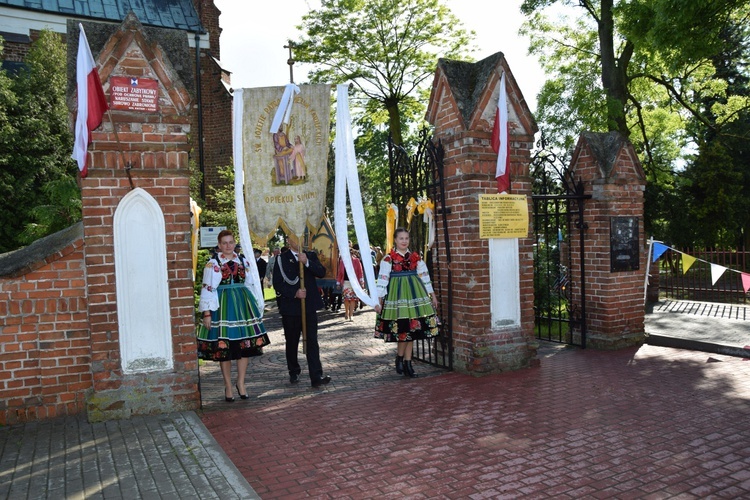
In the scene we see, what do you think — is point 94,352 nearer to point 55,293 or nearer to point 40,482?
point 55,293

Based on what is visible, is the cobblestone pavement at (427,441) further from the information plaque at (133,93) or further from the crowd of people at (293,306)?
the information plaque at (133,93)

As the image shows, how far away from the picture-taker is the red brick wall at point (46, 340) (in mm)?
5078

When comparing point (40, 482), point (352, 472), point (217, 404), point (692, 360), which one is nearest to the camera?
point (40, 482)

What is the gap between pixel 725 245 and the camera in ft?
80.7

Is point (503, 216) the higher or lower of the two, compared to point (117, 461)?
higher

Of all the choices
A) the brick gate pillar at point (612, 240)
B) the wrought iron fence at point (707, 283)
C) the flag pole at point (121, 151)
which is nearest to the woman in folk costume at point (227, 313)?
the flag pole at point (121, 151)

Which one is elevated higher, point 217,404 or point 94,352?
point 94,352

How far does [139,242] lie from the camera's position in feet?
17.3

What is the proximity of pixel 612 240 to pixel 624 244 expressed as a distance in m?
0.26

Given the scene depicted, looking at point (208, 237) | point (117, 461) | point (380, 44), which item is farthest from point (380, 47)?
point (117, 461)

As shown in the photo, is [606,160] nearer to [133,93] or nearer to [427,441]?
[427,441]

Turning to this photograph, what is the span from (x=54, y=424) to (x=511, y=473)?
3.97 m

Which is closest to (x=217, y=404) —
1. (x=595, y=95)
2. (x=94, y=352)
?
(x=94, y=352)

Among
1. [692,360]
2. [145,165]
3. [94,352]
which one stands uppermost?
[145,165]
